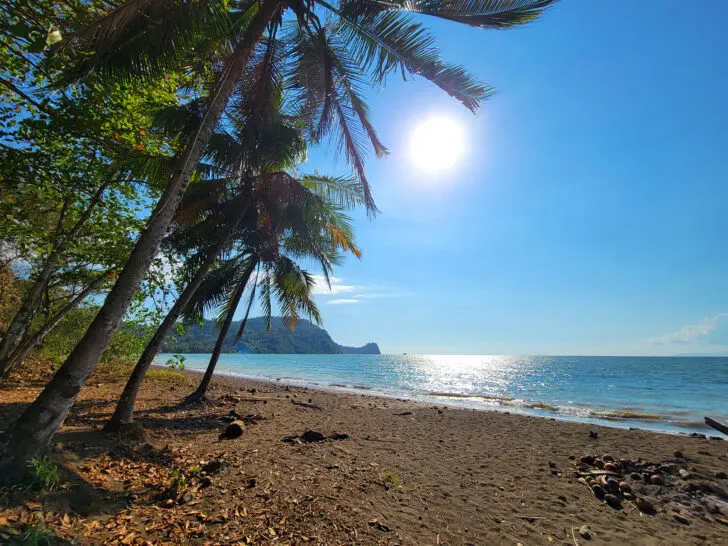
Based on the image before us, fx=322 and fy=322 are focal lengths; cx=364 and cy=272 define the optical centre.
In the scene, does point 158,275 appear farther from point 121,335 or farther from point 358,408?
point 358,408

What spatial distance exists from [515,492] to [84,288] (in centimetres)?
1251

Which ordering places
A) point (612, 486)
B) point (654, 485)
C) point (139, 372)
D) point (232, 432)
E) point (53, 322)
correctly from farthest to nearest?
point (53, 322), point (232, 432), point (139, 372), point (654, 485), point (612, 486)

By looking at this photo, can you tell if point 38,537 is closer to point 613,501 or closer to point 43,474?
point 43,474

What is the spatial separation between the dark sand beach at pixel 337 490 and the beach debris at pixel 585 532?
31 millimetres

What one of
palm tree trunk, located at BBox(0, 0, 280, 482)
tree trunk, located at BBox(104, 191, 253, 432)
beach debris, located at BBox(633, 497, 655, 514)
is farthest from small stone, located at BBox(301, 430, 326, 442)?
beach debris, located at BBox(633, 497, 655, 514)

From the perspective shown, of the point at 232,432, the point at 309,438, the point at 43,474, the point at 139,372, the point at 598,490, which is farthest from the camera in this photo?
the point at 309,438

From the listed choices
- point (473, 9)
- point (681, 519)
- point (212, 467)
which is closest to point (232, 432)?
point (212, 467)

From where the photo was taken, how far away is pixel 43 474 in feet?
10.4

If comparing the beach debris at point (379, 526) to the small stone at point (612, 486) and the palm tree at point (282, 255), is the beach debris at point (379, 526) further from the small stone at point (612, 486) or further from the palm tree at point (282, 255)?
the palm tree at point (282, 255)

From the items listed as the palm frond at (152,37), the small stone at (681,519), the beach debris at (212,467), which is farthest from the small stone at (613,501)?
the palm frond at (152,37)

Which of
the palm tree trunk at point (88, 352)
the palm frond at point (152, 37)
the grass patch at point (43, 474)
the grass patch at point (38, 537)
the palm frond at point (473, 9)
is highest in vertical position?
the palm frond at point (473, 9)

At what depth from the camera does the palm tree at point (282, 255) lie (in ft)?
33.9

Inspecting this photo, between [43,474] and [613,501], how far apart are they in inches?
300

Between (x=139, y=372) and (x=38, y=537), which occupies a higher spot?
(x=139, y=372)
